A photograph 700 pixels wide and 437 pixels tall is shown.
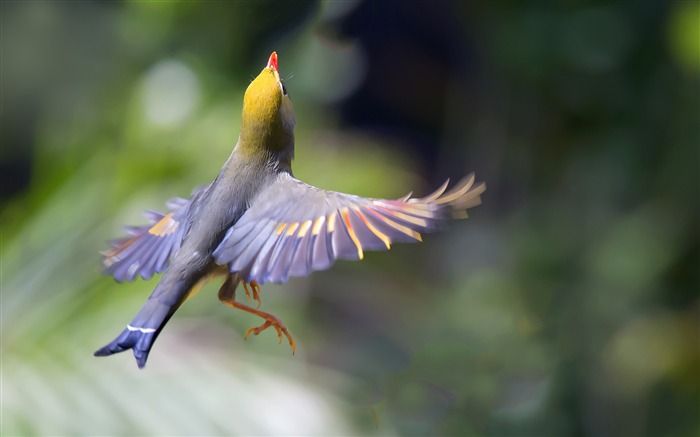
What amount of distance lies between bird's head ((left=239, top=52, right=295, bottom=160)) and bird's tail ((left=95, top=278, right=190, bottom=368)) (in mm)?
142

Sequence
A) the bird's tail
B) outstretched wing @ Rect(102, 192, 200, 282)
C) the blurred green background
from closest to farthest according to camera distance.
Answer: the bird's tail < outstretched wing @ Rect(102, 192, 200, 282) < the blurred green background

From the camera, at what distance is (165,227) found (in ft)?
3.30

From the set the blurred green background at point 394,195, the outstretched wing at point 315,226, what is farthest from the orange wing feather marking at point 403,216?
the blurred green background at point 394,195

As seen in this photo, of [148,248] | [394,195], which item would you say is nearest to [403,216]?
[148,248]

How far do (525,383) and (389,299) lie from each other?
22.2 inches

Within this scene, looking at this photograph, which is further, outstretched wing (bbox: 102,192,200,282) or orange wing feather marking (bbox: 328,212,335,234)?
outstretched wing (bbox: 102,192,200,282)

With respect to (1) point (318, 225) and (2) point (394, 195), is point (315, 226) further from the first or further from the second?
(2) point (394, 195)

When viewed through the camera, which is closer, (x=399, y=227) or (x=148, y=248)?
(x=399, y=227)

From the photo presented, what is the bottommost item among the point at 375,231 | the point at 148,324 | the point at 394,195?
the point at 148,324

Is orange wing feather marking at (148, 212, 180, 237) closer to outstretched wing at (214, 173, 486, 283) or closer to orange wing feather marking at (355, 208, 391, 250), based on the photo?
outstretched wing at (214, 173, 486, 283)

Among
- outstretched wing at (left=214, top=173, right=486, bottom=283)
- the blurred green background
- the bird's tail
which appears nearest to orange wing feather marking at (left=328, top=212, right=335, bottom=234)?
outstretched wing at (left=214, top=173, right=486, bottom=283)

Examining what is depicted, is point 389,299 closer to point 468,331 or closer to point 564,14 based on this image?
point 468,331

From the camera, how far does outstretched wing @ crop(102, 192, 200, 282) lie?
952 millimetres

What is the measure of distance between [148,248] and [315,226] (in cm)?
22
